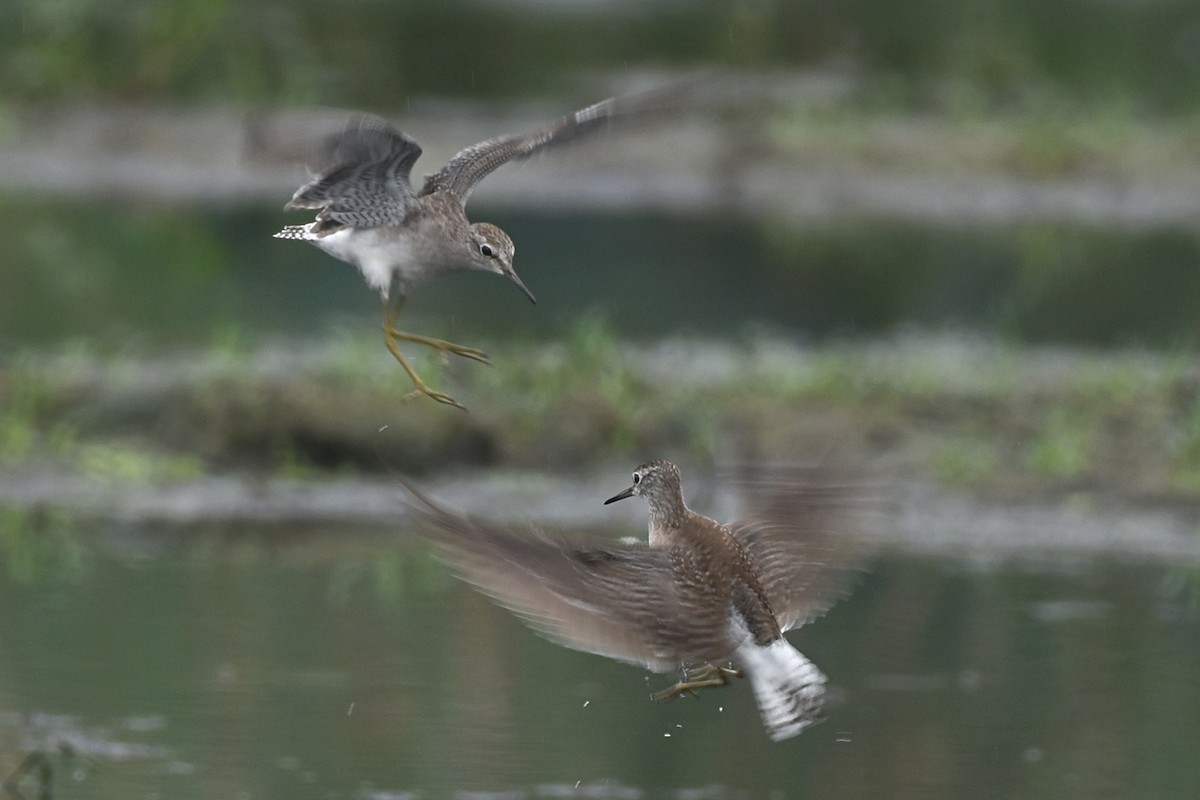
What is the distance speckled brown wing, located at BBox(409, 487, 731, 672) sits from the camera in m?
6.75

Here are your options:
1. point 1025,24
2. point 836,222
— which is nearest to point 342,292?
point 836,222

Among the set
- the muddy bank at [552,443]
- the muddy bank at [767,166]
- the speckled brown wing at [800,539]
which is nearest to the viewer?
the speckled brown wing at [800,539]

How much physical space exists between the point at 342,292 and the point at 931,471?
279 inches

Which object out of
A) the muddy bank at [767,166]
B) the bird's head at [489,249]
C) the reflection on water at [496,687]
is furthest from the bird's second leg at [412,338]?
the muddy bank at [767,166]

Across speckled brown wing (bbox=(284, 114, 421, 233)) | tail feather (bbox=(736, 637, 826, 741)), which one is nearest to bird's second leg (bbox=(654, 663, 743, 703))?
tail feather (bbox=(736, 637, 826, 741))

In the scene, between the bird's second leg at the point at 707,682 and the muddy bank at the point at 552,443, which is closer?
the bird's second leg at the point at 707,682

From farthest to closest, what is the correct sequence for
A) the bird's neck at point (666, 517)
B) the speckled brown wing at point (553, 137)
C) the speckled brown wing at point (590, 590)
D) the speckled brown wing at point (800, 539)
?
the speckled brown wing at point (553, 137) < the speckled brown wing at point (800, 539) < the bird's neck at point (666, 517) < the speckled brown wing at point (590, 590)

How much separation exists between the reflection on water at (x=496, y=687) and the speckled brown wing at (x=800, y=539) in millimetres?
2299

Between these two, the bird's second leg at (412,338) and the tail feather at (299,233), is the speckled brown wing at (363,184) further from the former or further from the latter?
the bird's second leg at (412,338)

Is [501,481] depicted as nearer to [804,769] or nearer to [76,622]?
[76,622]

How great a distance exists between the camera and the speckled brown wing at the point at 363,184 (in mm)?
7664

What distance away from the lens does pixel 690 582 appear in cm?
718

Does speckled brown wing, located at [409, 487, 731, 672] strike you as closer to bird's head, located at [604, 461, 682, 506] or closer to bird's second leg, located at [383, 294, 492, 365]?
bird's head, located at [604, 461, 682, 506]

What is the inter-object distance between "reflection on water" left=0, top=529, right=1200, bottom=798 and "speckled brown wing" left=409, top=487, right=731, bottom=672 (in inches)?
106
